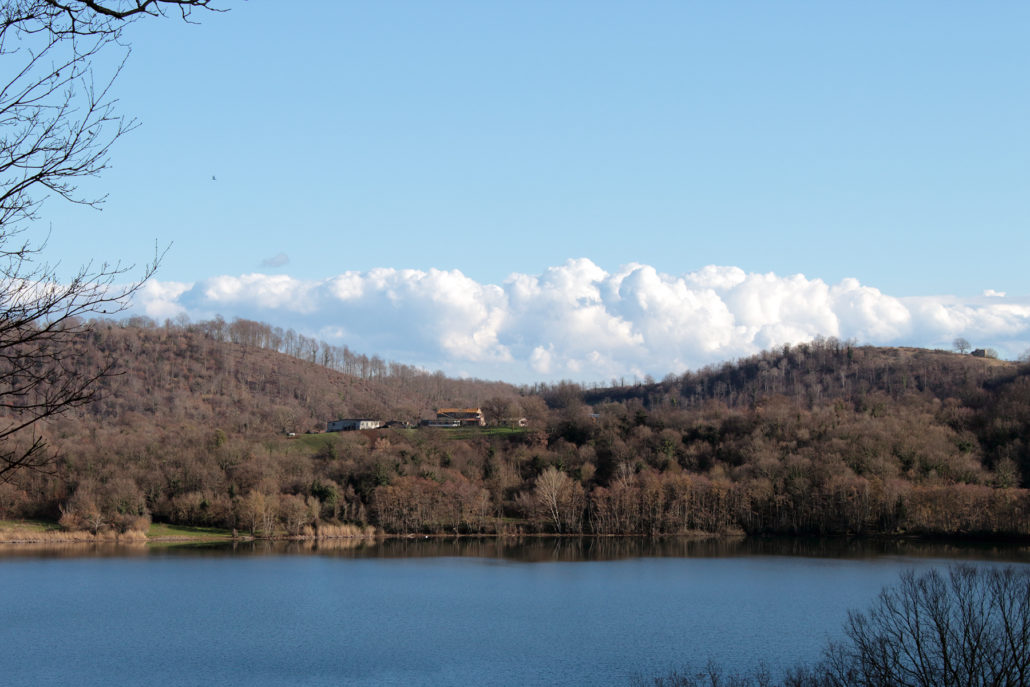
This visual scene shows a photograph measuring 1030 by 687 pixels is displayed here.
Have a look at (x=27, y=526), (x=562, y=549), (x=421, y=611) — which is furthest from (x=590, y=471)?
(x=27, y=526)

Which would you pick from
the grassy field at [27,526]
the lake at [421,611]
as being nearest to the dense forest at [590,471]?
the grassy field at [27,526]

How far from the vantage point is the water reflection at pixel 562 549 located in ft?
217

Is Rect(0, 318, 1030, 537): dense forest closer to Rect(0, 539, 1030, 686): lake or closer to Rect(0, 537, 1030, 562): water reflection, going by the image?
Rect(0, 537, 1030, 562): water reflection

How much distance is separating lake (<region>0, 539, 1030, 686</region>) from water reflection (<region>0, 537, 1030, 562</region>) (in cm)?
47

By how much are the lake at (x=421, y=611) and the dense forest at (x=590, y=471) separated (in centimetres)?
820

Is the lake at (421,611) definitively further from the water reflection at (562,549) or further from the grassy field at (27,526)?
the grassy field at (27,526)

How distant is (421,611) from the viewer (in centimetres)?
4469

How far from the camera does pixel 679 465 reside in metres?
92.4

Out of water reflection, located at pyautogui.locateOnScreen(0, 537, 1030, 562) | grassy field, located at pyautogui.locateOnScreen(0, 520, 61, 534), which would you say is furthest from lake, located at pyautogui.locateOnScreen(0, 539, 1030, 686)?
grassy field, located at pyautogui.locateOnScreen(0, 520, 61, 534)

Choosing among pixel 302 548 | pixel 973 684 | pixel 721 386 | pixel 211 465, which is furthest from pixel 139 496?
pixel 721 386

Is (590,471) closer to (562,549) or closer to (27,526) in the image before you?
(562,549)

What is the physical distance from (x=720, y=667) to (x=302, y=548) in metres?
48.3

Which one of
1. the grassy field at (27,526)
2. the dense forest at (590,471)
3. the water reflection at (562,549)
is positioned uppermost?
the dense forest at (590,471)

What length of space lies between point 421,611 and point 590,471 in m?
49.3
